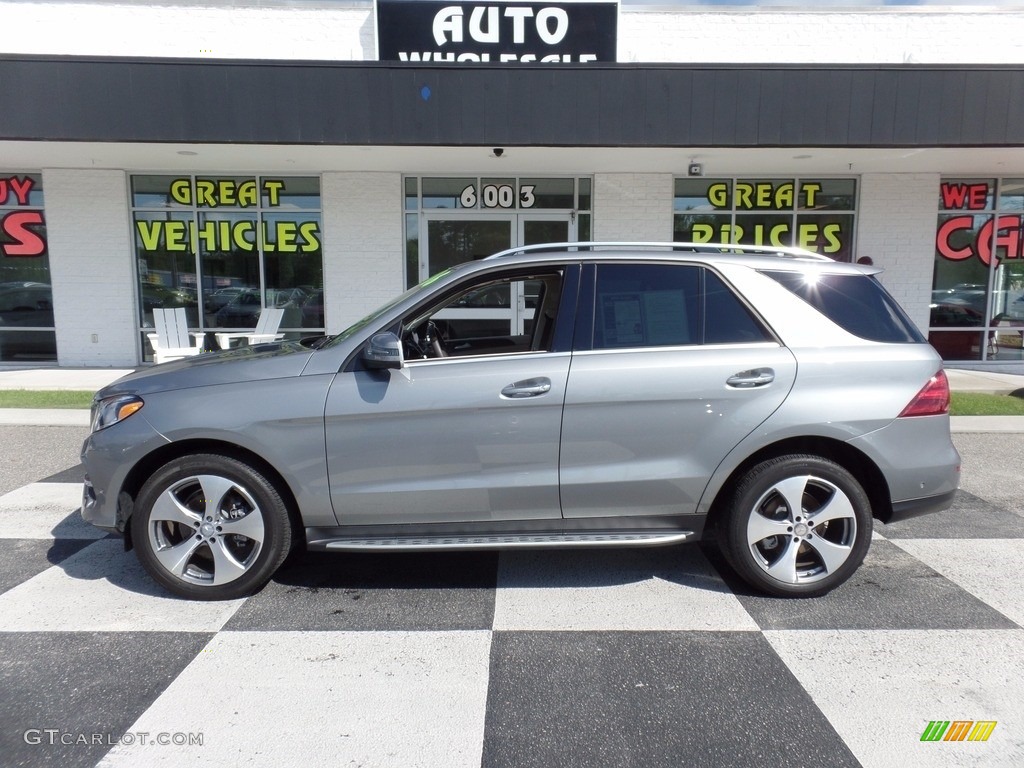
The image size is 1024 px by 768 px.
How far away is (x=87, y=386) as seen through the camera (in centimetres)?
1027

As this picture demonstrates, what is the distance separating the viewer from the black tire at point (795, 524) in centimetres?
361

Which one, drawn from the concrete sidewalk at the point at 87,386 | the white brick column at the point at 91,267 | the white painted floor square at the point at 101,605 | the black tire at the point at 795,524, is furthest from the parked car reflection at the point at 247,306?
the black tire at the point at 795,524

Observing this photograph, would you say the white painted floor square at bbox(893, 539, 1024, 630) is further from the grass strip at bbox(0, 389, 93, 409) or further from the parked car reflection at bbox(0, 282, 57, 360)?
the parked car reflection at bbox(0, 282, 57, 360)

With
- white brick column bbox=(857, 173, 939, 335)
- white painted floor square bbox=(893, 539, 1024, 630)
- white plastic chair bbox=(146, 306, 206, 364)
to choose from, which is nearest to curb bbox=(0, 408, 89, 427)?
white plastic chair bbox=(146, 306, 206, 364)

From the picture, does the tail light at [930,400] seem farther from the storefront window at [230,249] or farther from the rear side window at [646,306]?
the storefront window at [230,249]

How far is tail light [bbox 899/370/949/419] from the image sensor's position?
143 inches

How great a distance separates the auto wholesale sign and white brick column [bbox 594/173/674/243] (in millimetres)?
1971

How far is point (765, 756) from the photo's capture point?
251 cm

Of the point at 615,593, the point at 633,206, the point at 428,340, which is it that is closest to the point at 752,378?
the point at 615,593

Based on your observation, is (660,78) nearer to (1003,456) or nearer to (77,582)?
(1003,456)

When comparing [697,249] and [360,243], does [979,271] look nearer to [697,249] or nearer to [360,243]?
[360,243]

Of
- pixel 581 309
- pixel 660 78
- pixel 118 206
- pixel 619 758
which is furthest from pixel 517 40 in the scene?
pixel 619 758

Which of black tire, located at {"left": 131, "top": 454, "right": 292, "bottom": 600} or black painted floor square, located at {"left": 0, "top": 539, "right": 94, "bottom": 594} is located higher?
black tire, located at {"left": 131, "top": 454, "right": 292, "bottom": 600}

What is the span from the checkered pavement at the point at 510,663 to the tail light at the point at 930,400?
1.01 m
